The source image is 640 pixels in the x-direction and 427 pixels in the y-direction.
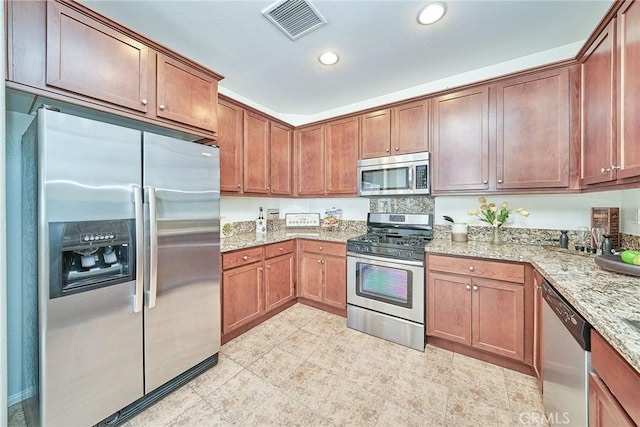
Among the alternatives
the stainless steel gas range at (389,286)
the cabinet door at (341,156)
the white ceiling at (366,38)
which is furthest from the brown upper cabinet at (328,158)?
the stainless steel gas range at (389,286)

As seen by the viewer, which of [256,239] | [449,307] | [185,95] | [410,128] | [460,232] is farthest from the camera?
[256,239]

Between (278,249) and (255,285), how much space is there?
47 centimetres

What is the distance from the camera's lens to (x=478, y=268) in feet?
6.39

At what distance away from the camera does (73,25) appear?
130 cm

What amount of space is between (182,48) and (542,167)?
3204 mm

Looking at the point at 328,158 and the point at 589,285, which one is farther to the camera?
the point at 328,158

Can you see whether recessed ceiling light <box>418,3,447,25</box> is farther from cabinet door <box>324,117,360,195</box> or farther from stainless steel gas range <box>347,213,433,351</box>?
stainless steel gas range <box>347,213,433,351</box>

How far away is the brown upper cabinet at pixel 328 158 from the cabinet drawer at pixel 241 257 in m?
1.18

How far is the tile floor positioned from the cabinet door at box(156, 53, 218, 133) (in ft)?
6.36

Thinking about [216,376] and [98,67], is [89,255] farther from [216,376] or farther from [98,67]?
[216,376]

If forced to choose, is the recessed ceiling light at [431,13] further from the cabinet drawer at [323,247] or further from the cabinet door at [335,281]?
the cabinet door at [335,281]

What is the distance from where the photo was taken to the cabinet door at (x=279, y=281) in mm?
2630

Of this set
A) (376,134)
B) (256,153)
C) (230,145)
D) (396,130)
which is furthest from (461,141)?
(230,145)

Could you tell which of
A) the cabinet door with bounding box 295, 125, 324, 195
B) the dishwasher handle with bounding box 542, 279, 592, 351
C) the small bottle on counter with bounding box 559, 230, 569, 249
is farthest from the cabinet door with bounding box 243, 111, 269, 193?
the small bottle on counter with bounding box 559, 230, 569, 249
